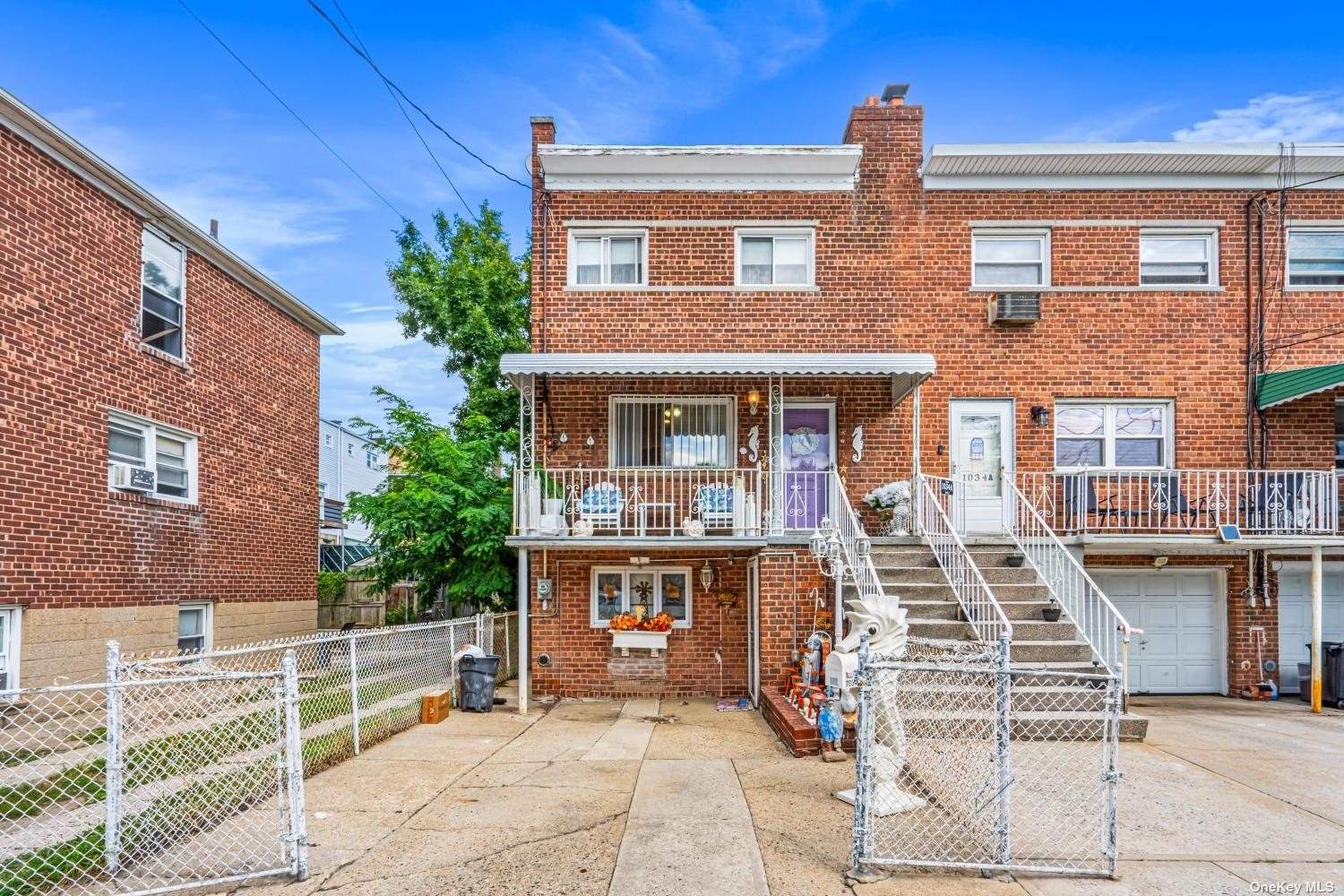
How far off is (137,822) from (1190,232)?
1462 cm

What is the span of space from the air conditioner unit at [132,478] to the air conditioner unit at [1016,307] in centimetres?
1235

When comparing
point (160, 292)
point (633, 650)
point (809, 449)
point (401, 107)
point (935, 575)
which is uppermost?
point (401, 107)

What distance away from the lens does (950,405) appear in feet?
40.8

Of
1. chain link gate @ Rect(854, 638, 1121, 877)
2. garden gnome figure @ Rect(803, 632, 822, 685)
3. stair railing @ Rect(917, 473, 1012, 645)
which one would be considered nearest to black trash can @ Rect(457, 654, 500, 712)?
garden gnome figure @ Rect(803, 632, 822, 685)

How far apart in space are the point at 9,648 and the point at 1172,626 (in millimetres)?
15141

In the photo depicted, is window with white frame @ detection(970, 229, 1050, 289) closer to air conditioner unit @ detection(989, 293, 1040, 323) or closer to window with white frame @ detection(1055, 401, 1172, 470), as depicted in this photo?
air conditioner unit @ detection(989, 293, 1040, 323)

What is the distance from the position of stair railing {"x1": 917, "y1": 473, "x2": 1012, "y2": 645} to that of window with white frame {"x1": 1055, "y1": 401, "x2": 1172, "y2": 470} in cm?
214

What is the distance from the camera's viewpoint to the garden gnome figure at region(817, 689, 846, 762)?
7.73 m

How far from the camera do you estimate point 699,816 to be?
20.1ft

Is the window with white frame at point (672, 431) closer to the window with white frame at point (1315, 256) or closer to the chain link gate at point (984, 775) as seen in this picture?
the chain link gate at point (984, 775)

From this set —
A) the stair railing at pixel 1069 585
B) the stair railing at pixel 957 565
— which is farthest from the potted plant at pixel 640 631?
the stair railing at pixel 1069 585

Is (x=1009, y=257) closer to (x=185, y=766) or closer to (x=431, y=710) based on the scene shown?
(x=431, y=710)

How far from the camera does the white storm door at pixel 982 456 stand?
1230 centimetres

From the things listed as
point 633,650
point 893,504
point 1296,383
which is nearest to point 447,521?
point 633,650
